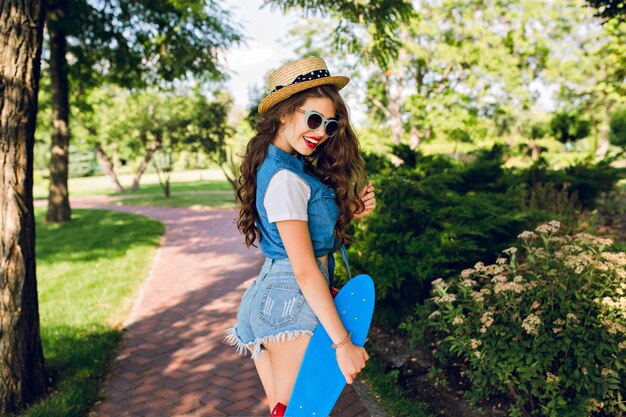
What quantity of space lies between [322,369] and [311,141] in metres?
0.84

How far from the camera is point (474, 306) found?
3203 mm

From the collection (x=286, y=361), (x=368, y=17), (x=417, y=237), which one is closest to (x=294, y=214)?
(x=286, y=361)

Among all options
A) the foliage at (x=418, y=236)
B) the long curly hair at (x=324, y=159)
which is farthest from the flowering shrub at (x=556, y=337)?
the long curly hair at (x=324, y=159)

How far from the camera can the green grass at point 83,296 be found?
12.8 feet

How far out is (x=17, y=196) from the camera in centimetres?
345

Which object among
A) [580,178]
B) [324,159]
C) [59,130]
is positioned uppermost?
[59,130]

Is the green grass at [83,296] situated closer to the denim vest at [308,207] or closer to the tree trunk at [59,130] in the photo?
the tree trunk at [59,130]

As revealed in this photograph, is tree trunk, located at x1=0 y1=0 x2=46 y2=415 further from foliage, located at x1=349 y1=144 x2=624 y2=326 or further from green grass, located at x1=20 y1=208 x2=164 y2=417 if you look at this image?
foliage, located at x1=349 y1=144 x2=624 y2=326

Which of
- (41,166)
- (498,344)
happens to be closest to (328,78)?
(498,344)

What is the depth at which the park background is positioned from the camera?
115 inches

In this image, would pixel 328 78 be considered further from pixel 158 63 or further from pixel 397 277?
pixel 158 63

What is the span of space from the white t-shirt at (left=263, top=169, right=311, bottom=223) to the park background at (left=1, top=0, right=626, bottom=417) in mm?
1584

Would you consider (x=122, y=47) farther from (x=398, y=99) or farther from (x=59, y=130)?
(x=398, y=99)

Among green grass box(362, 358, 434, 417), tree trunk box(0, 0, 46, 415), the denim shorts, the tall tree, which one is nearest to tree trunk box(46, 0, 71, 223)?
the tall tree
